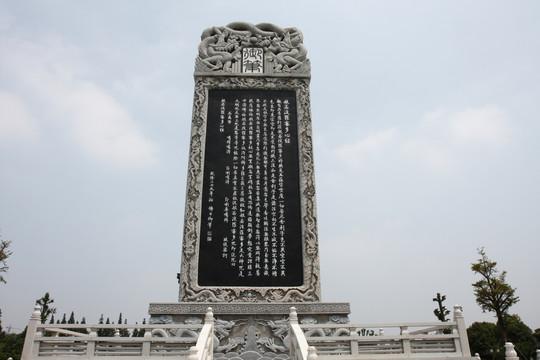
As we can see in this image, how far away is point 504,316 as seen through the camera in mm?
13789

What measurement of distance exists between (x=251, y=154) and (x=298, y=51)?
213 cm

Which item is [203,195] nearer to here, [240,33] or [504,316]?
[240,33]

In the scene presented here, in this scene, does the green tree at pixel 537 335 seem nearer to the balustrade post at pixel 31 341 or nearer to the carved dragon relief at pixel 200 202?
the carved dragon relief at pixel 200 202

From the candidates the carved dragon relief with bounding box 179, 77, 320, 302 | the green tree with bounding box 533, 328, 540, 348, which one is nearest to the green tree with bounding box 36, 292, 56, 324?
the carved dragon relief with bounding box 179, 77, 320, 302

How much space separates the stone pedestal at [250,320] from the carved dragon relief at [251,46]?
378 cm

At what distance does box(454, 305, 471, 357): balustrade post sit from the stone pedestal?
4.75 feet

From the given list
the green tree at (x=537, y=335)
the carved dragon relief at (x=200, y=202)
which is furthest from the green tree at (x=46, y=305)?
the green tree at (x=537, y=335)

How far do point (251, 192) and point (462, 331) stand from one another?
3212 mm

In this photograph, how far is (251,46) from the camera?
267 inches

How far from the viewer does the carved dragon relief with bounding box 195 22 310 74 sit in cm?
656

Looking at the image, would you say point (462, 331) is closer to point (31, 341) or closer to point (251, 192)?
point (251, 192)

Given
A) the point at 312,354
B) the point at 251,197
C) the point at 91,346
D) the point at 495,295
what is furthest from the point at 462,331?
the point at 495,295

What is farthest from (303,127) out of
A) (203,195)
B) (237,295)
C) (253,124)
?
(237,295)

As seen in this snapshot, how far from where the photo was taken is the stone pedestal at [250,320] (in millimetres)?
4680
